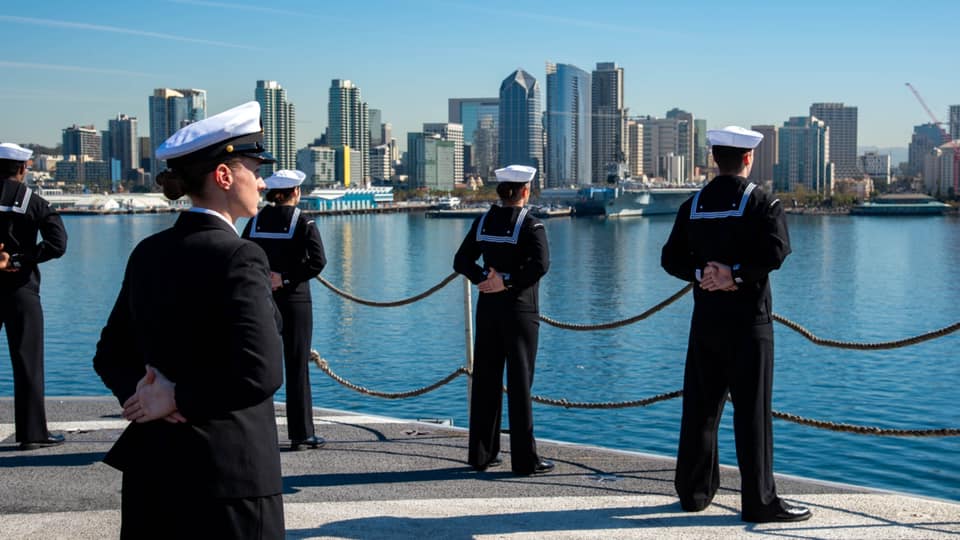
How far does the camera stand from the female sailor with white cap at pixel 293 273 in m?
7.31

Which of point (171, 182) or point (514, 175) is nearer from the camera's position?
point (171, 182)

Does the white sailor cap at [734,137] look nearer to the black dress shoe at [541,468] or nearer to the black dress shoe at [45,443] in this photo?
the black dress shoe at [541,468]

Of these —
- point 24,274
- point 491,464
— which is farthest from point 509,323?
point 24,274

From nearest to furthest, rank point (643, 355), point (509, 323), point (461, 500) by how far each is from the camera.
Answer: point (461, 500)
point (509, 323)
point (643, 355)

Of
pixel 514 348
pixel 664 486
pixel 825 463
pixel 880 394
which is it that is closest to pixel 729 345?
pixel 664 486

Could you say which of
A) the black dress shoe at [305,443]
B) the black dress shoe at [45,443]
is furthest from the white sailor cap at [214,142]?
the black dress shoe at [45,443]

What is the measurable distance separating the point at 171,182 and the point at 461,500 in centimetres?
343

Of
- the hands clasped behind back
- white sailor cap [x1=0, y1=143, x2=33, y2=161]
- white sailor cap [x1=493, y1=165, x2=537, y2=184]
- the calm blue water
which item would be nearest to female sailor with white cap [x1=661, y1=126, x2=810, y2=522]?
white sailor cap [x1=493, y1=165, x2=537, y2=184]

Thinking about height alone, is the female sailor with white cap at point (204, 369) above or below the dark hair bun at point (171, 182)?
below

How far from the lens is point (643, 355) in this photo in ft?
79.0

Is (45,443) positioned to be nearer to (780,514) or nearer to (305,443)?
(305,443)

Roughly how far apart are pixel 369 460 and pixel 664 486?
1.99 metres

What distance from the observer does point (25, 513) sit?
5621 millimetres

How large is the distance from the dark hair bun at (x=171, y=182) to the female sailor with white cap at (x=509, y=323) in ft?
12.2
